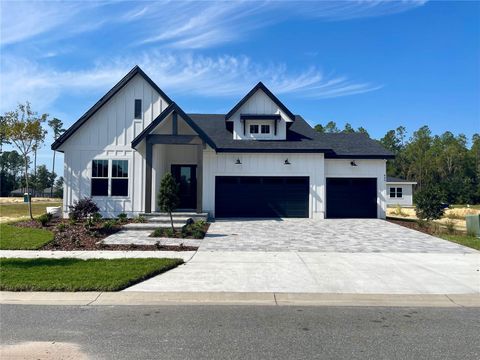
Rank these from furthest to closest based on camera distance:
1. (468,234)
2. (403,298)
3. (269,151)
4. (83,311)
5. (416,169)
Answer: (416,169)
(269,151)
(468,234)
(403,298)
(83,311)

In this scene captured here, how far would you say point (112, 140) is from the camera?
18.8m

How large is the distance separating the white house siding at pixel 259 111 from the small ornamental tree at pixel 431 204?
8018 mm

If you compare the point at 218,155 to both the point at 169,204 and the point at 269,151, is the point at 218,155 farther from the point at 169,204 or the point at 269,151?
the point at 169,204

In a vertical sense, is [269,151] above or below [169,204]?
above

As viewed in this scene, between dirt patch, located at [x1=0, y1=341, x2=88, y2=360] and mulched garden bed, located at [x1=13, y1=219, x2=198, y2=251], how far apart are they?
21.1 feet

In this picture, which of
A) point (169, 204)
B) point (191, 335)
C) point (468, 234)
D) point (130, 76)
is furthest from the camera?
point (130, 76)

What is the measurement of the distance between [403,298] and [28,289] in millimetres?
6901

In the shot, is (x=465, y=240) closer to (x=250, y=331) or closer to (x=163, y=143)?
(x=250, y=331)

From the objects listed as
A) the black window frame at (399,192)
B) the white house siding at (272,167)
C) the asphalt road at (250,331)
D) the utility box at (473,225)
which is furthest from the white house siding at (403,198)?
Result: the asphalt road at (250,331)

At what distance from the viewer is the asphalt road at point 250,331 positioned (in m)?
4.33

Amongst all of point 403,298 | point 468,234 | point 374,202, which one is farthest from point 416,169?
point 403,298

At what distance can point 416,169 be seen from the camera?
6981 cm

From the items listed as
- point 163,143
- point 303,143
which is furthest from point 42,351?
point 303,143

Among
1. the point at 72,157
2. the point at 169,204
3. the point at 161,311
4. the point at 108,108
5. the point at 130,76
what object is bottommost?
the point at 161,311
